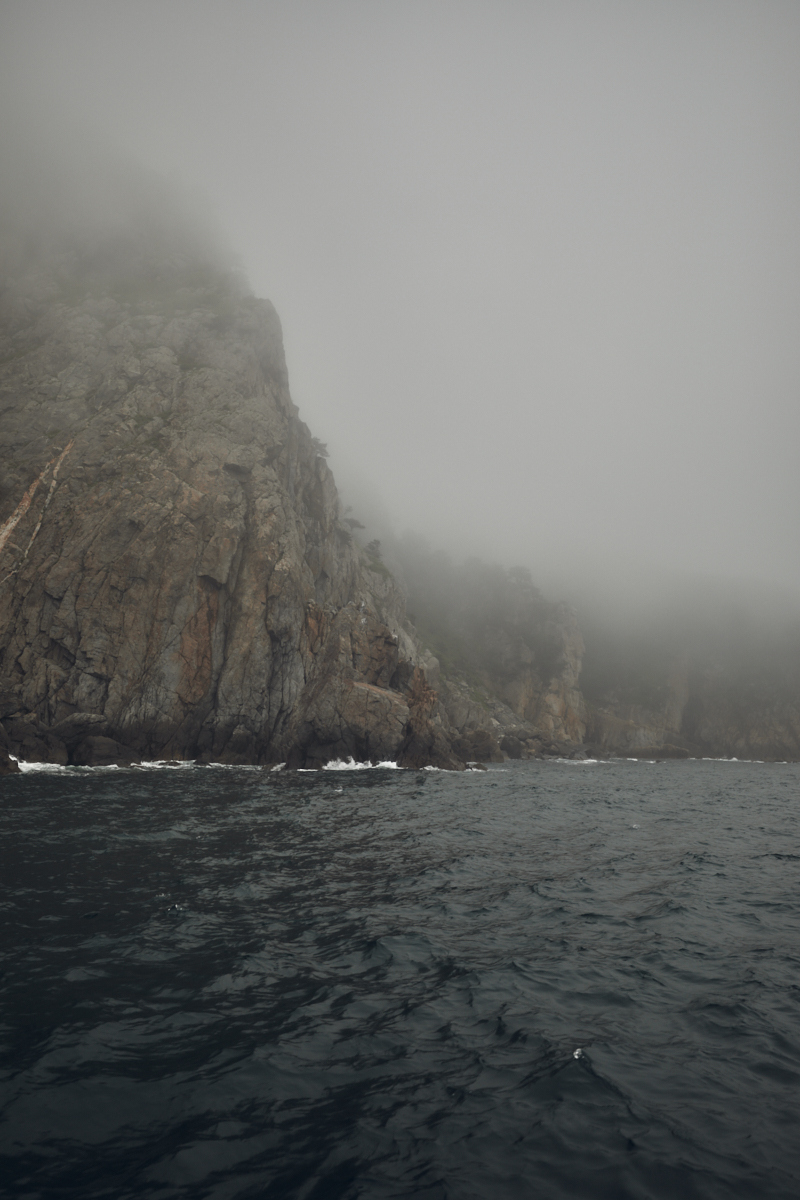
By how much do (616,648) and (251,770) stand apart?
136 metres

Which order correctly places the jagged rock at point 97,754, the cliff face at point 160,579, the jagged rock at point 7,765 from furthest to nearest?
the cliff face at point 160,579
the jagged rock at point 97,754
the jagged rock at point 7,765

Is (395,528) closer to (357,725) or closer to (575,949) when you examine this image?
(357,725)

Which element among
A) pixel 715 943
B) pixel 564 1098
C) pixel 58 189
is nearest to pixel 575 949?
pixel 715 943

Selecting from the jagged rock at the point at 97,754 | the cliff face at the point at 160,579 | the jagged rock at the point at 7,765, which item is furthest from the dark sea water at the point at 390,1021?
the cliff face at the point at 160,579

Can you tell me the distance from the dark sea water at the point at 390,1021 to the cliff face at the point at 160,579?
34.0 metres

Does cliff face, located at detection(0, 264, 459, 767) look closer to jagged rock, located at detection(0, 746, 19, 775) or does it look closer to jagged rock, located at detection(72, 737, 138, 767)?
jagged rock, located at detection(72, 737, 138, 767)

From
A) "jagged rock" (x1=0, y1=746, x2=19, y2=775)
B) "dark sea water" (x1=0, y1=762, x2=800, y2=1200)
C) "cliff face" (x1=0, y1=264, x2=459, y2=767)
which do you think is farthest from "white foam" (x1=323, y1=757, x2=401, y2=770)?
"dark sea water" (x1=0, y1=762, x2=800, y2=1200)

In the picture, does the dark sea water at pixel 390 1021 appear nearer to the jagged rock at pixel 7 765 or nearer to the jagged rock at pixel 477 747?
the jagged rock at pixel 7 765

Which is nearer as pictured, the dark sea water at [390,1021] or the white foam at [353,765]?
the dark sea water at [390,1021]

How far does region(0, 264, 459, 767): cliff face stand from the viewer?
5300 centimetres

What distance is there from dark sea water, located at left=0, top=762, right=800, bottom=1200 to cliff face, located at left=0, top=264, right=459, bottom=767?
34030 millimetres

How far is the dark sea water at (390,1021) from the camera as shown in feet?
22.3

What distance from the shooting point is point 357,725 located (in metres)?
59.2

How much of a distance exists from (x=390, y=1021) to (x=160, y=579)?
179 feet
